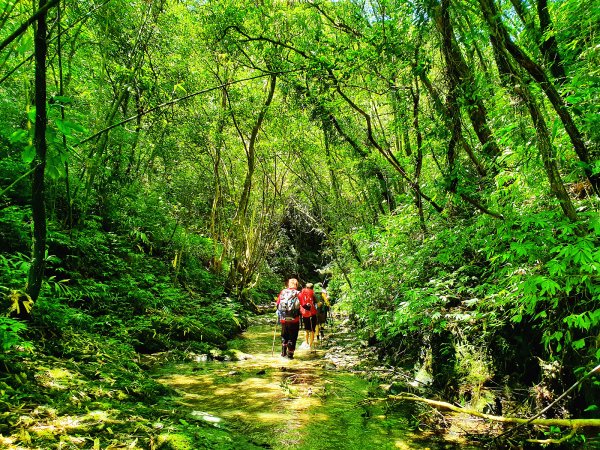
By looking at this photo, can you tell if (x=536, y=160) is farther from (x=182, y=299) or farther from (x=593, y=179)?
(x=182, y=299)

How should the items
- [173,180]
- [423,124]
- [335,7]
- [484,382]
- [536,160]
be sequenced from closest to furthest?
[536,160], [484,382], [423,124], [335,7], [173,180]

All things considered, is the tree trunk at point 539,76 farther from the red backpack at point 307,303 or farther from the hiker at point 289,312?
the red backpack at point 307,303

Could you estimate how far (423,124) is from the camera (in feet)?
22.4

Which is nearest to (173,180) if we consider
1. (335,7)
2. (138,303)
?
(138,303)

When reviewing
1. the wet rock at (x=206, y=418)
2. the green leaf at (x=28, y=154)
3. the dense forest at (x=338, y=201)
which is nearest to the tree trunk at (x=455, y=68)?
the dense forest at (x=338, y=201)

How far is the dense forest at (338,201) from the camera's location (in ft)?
11.6

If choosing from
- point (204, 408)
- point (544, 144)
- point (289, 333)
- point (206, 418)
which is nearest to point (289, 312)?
point (289, 333)

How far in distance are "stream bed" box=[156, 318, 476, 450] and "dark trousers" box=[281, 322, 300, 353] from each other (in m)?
0.45

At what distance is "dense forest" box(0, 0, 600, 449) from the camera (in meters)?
3.55

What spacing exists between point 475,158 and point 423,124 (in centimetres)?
123

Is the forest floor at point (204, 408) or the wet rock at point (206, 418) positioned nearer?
the forest floor at point (204, 408)

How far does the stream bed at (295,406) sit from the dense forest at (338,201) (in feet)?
1.30

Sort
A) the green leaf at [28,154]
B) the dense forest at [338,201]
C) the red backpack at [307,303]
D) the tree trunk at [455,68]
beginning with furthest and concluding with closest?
the red backpack at [307,303] → the tree trunk at [455,68] → the dense forest at [338,201] → the green leaf at [28,154]

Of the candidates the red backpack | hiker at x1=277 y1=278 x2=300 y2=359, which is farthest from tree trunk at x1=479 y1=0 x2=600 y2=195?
the red backpack
